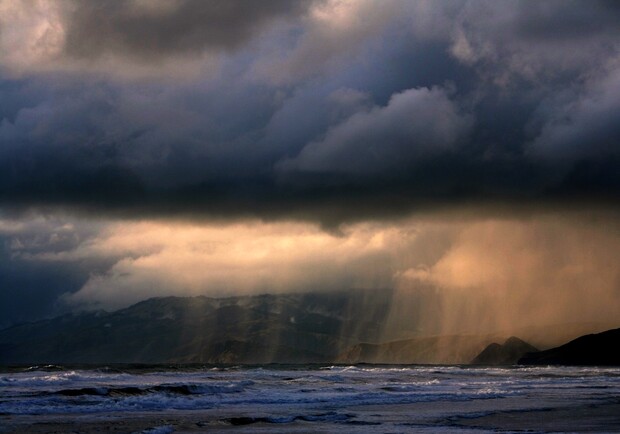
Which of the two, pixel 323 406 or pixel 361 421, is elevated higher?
pixel 323 406

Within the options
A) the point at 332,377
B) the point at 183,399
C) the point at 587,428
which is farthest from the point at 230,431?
the point at 332,377

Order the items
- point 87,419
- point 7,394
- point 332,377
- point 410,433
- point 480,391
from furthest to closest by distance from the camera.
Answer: point 332,377 < point 480,391 < point 7,394 < point 87,419 < point 410,433

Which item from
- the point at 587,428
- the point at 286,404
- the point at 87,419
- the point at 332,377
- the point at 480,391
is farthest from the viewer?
the point at 332,377

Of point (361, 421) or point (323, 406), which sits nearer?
point (361, 421)

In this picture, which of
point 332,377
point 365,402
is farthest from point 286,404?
point 332,377

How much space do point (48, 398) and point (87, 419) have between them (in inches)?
583

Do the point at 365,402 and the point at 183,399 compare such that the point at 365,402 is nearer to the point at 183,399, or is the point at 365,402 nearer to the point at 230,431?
the point at 183,399

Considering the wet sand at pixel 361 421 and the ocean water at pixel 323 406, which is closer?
the wet sand at pixel 361 421

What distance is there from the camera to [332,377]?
99500 mm

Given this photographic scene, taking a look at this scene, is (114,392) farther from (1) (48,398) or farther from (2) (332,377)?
(2) (332,377)

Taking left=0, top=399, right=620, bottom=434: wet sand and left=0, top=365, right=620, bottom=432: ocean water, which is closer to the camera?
left=0, top=399, right=620, bottom=434: wet sand

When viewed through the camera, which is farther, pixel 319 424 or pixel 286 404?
pixel 286 404

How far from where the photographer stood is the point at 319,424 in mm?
43406

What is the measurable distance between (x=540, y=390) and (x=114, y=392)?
38.7 m
